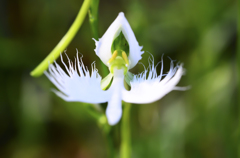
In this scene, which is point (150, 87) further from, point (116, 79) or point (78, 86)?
point (78, 86)

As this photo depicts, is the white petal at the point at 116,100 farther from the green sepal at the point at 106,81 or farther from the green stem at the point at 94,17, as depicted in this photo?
the green stem at the point at 94,17

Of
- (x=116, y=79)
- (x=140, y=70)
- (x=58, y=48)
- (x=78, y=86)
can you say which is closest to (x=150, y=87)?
(x=116, y=79)

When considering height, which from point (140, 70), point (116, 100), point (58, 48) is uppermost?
point (140, 70)

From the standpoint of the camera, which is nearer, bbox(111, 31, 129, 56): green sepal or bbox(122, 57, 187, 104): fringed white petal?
bbox(122, 57, 187, 104): fringed white petal

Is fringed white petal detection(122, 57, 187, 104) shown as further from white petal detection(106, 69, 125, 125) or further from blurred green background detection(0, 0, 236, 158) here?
blurred green background detection(0, 0, 236, 158)

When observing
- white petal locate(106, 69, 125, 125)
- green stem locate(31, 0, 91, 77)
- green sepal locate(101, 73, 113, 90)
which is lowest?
white petal locate(106, 69, 125, 125)

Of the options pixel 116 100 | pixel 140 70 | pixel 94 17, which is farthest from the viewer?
pixel 140 70

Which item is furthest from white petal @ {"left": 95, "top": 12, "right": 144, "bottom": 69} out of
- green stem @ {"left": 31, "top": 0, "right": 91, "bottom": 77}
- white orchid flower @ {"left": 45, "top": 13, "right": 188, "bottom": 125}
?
green stem @ {"left": 31, "top": 0, "right": 91, "bottom": 77}
